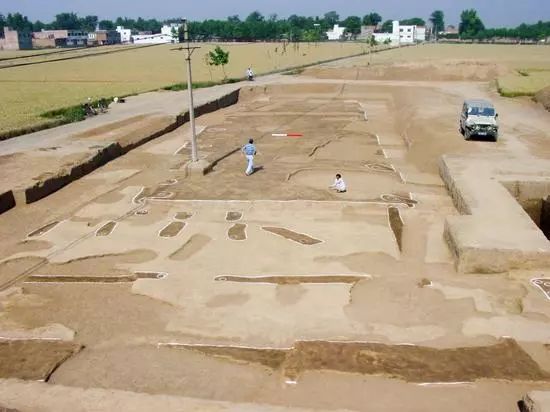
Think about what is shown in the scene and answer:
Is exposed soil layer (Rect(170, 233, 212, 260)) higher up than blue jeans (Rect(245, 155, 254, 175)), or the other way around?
blue jeans (Rect(245, 155, 254, 175))

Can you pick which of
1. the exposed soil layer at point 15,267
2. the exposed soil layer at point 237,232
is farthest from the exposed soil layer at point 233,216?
the exposed soil layer at point 15,267

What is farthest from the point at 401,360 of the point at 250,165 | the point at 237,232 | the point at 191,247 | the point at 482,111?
the point at 482,111

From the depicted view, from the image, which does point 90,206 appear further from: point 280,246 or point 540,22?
point 540,22

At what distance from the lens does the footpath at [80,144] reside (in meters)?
18.4

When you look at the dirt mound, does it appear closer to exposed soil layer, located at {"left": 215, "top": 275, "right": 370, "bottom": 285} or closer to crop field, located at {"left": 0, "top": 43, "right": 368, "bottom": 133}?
crop field, located at {"left": 0, "top": 43, "right": 368, "bottom": 133}

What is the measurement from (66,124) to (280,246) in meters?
21.4

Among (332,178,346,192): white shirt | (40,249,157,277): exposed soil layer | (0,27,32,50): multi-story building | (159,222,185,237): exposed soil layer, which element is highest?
(0,27,32,50): multi-story building

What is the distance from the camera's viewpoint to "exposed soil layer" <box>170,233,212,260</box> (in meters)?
13.2

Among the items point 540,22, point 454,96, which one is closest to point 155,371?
point 454,96

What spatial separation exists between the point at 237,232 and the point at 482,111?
1452 cm

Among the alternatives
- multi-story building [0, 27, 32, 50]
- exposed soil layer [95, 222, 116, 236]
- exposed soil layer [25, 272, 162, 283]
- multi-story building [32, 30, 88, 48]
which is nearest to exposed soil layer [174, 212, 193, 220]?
exposed soil layer [95, 222, 116, 236]

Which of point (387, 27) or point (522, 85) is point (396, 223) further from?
point (387, 27)

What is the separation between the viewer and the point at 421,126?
27.0m

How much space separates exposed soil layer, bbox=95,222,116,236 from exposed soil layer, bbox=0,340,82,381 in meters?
5.61
